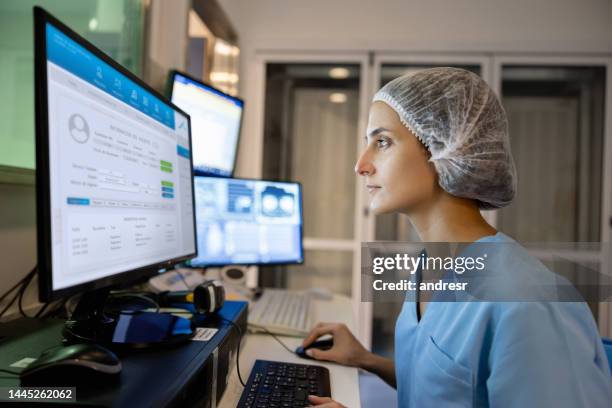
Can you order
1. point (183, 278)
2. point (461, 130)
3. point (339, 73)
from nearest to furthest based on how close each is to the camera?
point (461, 130), point (183, 278), point (339, 73)

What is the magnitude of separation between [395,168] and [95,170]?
59 centimetres

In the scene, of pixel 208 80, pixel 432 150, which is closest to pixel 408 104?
pixel 432 150

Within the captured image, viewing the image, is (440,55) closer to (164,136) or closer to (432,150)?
(432,150)

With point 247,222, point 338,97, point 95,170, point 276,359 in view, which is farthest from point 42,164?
point 338,97

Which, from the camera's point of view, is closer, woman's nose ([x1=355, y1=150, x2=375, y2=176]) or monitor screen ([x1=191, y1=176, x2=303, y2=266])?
woman's nose ([x1=355, y1=150, x2=375, y2=176])

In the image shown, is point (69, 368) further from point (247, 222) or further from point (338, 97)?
point (338, 97)

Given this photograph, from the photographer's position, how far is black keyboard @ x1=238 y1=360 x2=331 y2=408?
620 millimetres

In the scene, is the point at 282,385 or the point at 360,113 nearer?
the point at 282,385

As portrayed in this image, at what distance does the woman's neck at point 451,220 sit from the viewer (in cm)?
83

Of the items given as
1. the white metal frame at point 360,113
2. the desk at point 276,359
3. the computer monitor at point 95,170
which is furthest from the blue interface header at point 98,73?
the white metal frame at point 360,113

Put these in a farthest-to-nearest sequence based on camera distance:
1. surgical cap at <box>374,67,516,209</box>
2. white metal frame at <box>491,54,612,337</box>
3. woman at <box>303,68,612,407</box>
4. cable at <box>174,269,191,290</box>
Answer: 1. white metal frame at <box>491,54,612,337</box>
2. cable at <box>174,269,191,290</box>
3. surgical cap at <box>374,67,516,209</box>
4. woman at <box>303,68,612,407</box>

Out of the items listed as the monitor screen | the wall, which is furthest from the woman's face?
the wall

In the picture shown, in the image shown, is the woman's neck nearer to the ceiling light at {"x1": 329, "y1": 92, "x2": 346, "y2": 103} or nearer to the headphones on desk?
the headphones on desk

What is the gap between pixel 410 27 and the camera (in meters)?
2.75
